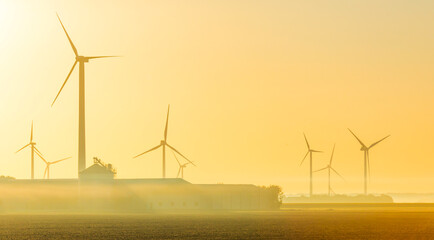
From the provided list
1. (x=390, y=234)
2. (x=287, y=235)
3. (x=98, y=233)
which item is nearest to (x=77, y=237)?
(x=98, y=233)

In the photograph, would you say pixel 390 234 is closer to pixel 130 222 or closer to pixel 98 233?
pixel 98 233

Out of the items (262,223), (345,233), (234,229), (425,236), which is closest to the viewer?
(425,236)

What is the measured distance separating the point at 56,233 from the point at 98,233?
6013 millimetres

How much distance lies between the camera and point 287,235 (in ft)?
438

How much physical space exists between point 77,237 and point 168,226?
29.0 meters

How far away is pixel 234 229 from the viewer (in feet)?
486

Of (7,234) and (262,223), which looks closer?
(7,234)

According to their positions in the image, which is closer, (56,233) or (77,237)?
(77,237)

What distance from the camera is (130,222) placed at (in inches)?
6831

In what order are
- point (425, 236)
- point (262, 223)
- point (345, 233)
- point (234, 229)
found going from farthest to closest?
point (262, 223), point (234, 229), point (345, 233), point (425, 236)

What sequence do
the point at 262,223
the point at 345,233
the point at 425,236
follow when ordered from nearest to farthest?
the point at 425,236
the point at 345,233
the point at 262,223

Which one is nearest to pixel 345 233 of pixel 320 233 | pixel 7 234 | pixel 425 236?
pixel 320 233

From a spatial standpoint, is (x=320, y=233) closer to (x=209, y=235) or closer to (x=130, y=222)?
(x=209, y=235)

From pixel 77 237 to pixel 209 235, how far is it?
16095mm
